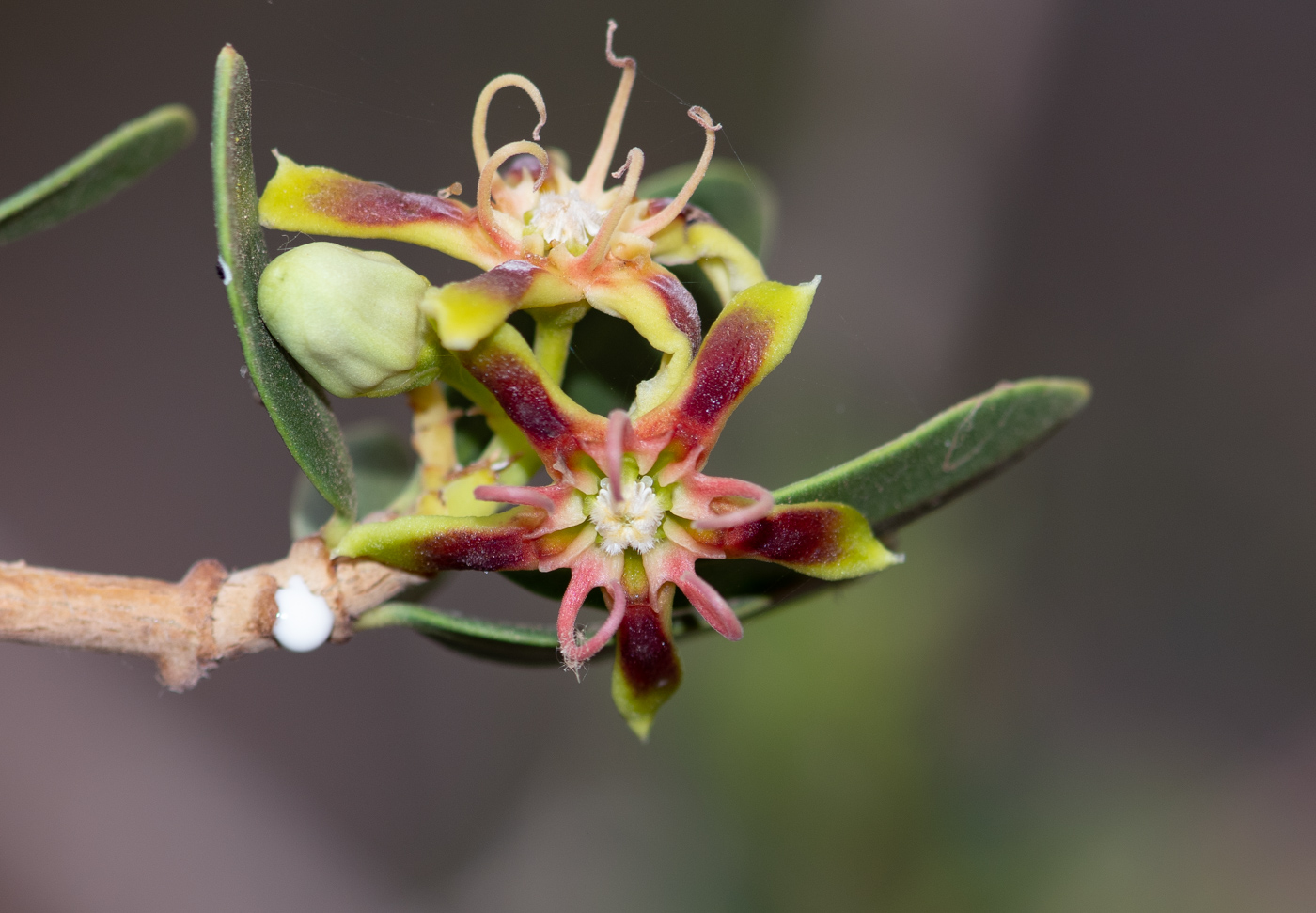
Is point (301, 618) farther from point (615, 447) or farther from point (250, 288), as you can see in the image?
point (615, 447)

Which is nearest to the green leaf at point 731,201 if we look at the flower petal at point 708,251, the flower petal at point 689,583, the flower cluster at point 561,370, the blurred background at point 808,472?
the flower petal at point 708,251

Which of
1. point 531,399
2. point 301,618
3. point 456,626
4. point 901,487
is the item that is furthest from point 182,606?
point 901,487

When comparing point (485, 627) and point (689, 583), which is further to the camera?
point (485, 627)

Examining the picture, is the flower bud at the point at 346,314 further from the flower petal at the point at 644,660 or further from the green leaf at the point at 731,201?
the green leaf at the point at 731,201

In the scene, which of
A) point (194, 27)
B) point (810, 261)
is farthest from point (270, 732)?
point (810, 261)

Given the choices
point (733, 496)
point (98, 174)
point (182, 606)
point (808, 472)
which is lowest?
point (182, 606)

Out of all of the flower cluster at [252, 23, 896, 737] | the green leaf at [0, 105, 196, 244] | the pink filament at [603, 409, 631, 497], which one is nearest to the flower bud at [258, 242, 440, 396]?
the flower cluster at [252, 23, 896, 737]

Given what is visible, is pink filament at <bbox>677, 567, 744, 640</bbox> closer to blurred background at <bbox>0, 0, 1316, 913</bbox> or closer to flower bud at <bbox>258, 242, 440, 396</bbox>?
flower bud at <bbox>258, 242, 440, 396</bbox>
